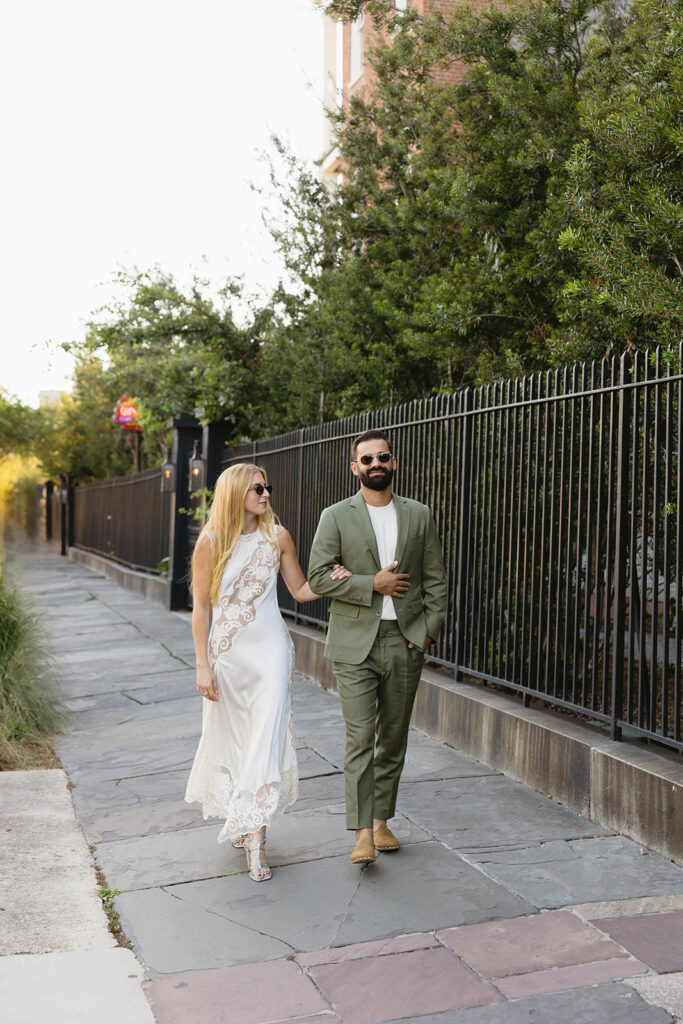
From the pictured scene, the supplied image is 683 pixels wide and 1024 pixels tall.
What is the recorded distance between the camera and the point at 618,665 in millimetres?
5312

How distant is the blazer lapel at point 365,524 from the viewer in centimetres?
478

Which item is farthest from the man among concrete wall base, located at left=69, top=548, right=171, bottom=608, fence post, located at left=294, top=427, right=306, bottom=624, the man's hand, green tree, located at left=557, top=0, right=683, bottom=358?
concrete wall base, located at left=69, top=548, right=171, bottom=608

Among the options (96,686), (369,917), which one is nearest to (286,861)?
(369,917)

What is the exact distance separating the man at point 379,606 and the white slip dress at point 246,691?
0.25 meters

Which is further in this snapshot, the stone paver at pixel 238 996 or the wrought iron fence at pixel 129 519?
the wrought iron fence at pixel 129 519

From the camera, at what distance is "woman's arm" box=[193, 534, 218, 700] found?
4.68 metres

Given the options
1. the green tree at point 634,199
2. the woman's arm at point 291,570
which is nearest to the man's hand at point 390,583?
the woman's arm at point 291,570

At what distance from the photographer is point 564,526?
6.21 m

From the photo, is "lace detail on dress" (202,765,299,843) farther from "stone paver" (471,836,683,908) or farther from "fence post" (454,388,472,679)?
"fence post" (454,388,472,679)

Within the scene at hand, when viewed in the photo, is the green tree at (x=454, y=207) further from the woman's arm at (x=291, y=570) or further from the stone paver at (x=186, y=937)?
the stone paver at (x=186, y=937)

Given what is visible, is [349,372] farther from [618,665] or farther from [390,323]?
[618,665]

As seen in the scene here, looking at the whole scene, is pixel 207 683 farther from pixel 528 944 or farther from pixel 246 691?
pixel 528 944

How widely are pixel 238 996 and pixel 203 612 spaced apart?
1761 millimetres

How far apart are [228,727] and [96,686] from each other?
5.31m
